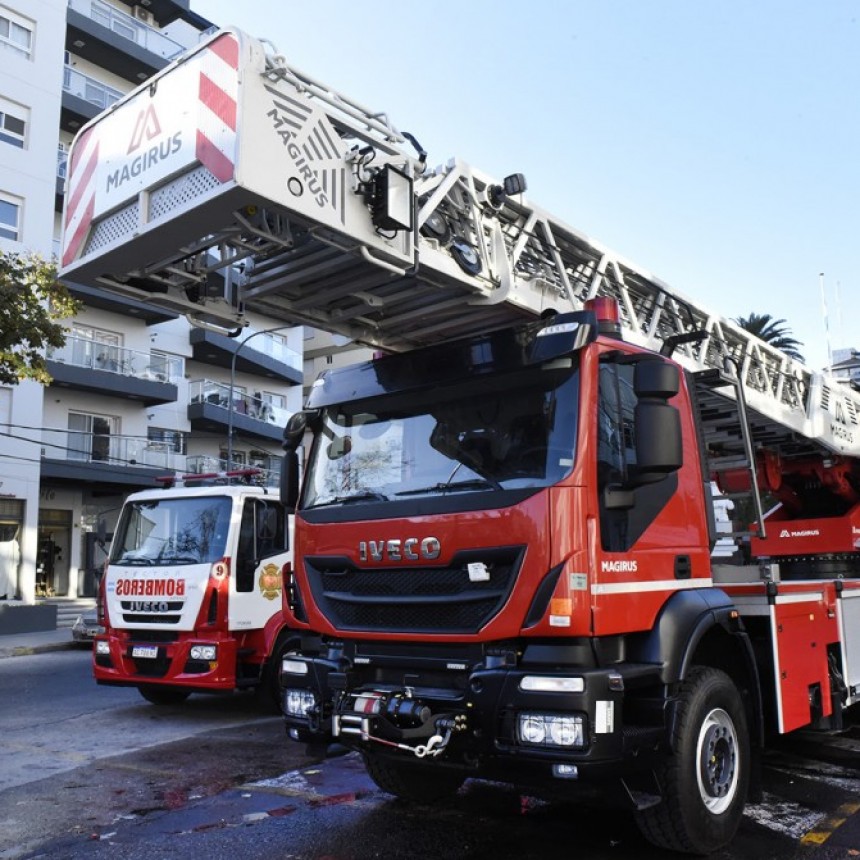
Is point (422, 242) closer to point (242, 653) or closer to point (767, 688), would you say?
point (767, 688)

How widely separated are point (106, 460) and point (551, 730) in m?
26.7

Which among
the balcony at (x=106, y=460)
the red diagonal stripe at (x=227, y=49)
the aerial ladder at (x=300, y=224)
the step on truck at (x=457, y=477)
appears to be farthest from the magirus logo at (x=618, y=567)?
the balcony at (x=106, y=460)

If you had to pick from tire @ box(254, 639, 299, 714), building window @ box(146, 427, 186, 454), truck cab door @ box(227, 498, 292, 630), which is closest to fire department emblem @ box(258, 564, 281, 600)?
truck cab door @ box(227, 498, 292, 630)

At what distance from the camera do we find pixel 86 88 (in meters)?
28.2

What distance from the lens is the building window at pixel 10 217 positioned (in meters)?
25.0

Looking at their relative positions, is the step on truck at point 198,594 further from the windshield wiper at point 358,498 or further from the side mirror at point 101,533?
the windshield wiper at point 358,498

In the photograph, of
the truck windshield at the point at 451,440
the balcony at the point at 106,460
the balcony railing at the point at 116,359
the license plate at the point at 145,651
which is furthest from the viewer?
the balcony railing at the point at 116,359

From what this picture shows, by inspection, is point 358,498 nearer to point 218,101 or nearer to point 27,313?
point 218,101

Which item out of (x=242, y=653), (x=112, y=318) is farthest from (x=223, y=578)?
(x=112, y=318)

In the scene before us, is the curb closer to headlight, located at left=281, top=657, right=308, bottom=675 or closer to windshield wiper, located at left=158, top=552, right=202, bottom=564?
windshield wiper, located at left=158, top=552, right=202, bottom=564

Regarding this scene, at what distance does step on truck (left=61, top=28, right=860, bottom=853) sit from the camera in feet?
13.5

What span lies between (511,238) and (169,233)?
2.31 meters

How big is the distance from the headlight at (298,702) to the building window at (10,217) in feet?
78.9

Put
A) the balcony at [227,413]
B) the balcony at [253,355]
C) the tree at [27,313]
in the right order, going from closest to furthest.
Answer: the tree at [27,313] → the balcony at [227,413] → the balcony at [253,355]
